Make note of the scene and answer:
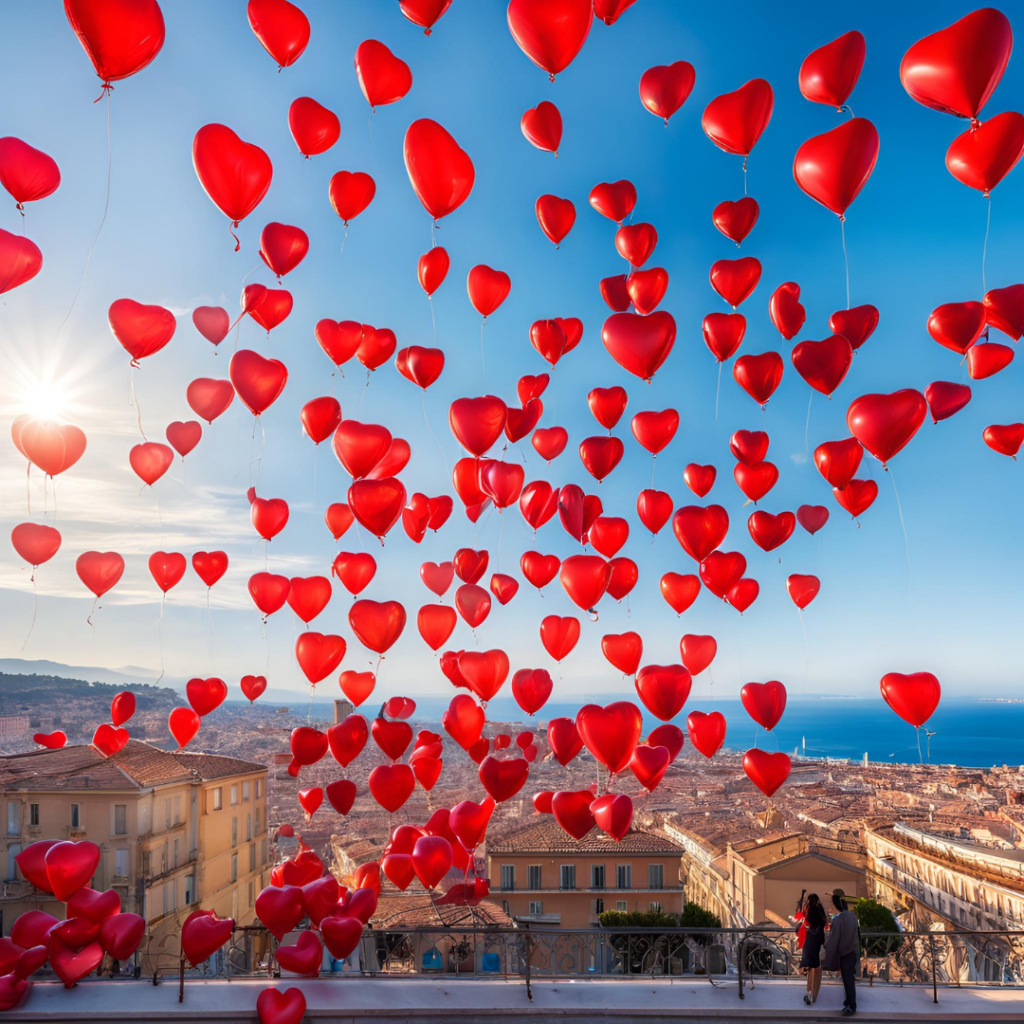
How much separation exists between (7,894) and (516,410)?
16.0m

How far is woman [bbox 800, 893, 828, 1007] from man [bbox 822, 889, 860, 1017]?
189 mm

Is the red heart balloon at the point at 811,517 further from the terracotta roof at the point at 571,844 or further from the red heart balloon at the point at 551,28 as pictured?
the terracotta roof at the point at 571,844

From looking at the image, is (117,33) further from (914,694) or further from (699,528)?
(914,694)

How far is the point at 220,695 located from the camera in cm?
758

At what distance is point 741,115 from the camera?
4.05 m

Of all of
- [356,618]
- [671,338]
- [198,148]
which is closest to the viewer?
[198,148]

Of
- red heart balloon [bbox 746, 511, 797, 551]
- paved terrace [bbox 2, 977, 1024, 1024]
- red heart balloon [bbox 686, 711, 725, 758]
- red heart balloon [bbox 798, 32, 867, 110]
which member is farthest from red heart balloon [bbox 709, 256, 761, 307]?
paved terrace [bbox 2, 977, 1024, 1024]

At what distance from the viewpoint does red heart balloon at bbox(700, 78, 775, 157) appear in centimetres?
402

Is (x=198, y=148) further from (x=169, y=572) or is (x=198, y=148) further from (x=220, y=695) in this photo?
(x=220, y=695)

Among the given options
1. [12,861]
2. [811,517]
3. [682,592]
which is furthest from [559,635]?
[12,861]

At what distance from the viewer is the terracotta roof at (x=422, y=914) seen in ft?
52.9

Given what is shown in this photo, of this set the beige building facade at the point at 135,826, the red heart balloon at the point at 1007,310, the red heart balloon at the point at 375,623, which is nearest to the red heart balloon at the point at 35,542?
the red heart balloon at the point at 375,623

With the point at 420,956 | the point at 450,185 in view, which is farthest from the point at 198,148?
the point at 420,956

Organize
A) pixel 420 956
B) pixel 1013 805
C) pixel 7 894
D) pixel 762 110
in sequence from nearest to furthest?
pixel 762 110 → pixel 420 956 → pixel 7 894 → pixel 1013 805
